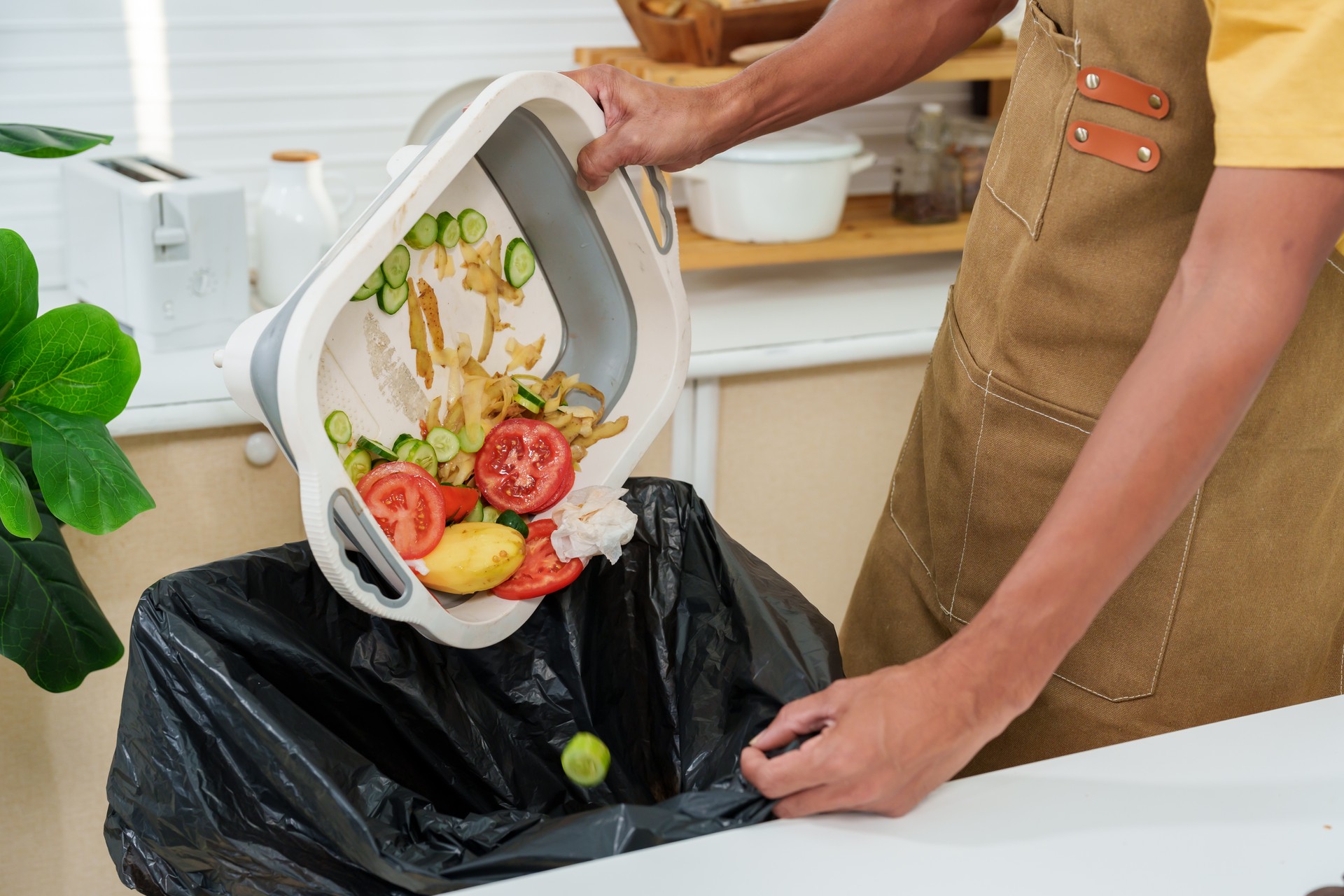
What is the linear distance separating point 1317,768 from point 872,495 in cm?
85

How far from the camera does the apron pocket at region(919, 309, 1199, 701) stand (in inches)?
31.2

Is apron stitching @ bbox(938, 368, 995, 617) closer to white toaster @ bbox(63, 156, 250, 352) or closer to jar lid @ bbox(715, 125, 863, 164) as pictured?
jar lid @ bbox(715, 125, 863, 164)

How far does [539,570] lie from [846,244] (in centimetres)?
84

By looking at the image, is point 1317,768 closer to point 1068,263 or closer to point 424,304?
point 1068,263

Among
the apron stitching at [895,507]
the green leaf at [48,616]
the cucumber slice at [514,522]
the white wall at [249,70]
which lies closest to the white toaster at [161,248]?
the white wall at [249,70]

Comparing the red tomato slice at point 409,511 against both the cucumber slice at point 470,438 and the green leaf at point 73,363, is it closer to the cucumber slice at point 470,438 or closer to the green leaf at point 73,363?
the cucumber slice at point 470,438

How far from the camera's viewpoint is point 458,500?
2.49ft

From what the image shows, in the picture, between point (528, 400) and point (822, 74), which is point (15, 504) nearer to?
point (528, 400)

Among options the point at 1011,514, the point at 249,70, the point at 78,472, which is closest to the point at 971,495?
the point at 1011,514

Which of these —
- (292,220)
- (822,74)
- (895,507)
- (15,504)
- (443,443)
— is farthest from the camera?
(292,220)

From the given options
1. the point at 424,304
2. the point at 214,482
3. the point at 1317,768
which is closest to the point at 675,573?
the point at 424,304

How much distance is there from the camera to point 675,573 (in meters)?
0.82

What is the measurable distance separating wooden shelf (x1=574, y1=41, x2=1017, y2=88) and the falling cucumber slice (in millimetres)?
790

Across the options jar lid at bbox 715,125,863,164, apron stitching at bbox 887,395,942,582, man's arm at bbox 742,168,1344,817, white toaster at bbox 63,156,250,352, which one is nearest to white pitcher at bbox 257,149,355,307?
white toaster at bbox 63,156,250,352
